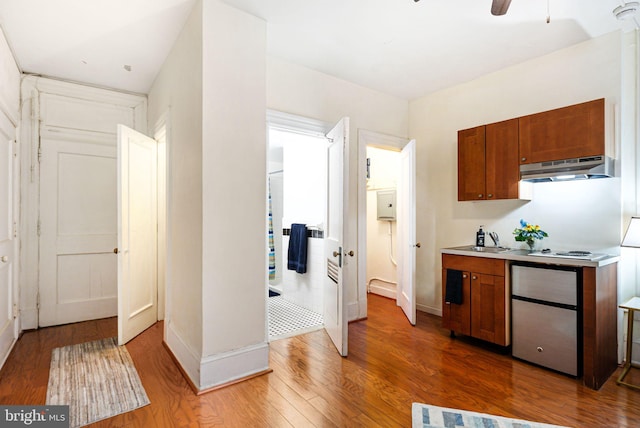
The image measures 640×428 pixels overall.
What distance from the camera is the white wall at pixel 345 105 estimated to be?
324 centimetres

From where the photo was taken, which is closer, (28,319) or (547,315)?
(547,315)

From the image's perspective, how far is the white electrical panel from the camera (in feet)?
15.7

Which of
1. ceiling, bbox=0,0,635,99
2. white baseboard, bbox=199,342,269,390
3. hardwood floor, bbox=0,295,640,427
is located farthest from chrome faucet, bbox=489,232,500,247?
white baseboard, bbox=199,342,269,390

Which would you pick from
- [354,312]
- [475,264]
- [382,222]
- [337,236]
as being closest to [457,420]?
[475,264]

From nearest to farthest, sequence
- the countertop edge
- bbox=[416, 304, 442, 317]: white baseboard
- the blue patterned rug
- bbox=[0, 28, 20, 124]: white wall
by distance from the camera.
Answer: the blue patterned rug, the countertop edge, bbox=[0, 28, 20, 124]: white wall, bbox=[416, 304, 442, 317]: white baseboard

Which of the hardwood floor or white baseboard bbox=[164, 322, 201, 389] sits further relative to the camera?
white baseboard bbox=[164, 322, 201, 389]

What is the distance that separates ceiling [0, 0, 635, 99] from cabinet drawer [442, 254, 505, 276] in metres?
1.98

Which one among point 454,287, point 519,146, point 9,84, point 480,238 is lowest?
point 454,287

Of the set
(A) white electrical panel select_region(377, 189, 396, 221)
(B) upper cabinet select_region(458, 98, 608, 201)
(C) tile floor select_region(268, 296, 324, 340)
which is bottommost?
(C) tile floor select_region(268, 296, 324, 340)

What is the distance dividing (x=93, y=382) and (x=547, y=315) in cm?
355

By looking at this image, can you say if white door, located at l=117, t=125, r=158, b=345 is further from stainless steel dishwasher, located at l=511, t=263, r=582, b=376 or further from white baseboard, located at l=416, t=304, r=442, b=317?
stainless steel dishwasher, located at l=511, t=263, r=582, b=376

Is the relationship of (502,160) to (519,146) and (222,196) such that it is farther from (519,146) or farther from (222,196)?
(222,196)

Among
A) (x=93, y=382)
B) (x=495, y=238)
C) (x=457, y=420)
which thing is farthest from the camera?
(x=495, y=238)

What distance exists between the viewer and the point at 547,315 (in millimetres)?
2600
